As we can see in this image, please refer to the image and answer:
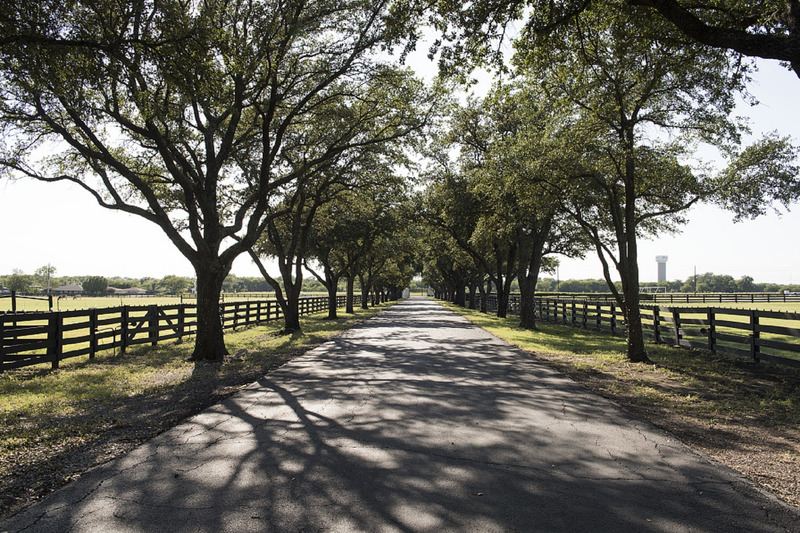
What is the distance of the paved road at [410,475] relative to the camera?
3.46 meters

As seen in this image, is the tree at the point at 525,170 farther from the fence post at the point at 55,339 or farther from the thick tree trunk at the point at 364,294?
the thick tree trunk at the point at 364,294

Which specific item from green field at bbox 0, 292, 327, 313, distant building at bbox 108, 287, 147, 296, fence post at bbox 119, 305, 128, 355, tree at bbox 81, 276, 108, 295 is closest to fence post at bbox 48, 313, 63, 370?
fence post at bbox 119, 305, 128, 355

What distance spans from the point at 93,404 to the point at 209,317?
16.5 ft

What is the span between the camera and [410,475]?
427 cm

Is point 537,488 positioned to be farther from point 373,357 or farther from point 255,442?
point 373,357

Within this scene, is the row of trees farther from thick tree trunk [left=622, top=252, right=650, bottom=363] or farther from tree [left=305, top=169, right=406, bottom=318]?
tree [left=305, top=169, right=406, bottom=318]

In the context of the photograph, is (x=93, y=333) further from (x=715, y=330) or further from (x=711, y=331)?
(x=715, y=330)

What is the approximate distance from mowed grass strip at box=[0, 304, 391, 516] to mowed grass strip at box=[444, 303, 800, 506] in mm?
6376

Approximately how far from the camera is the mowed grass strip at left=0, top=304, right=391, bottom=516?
4.65m

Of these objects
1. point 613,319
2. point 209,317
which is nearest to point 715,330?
point 613,319

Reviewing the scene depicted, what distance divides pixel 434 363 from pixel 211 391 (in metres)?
5.04

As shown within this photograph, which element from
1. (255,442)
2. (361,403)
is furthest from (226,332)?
(255,442)

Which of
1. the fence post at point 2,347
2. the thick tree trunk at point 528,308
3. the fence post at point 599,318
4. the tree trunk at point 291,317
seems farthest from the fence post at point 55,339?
the fence post at point 599,318

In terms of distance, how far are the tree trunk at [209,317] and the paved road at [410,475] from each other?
16.9 feet
